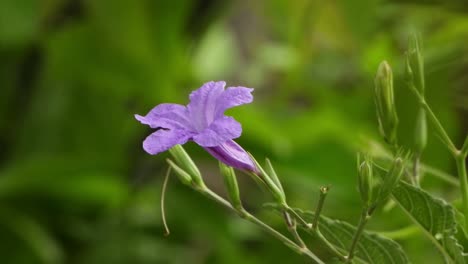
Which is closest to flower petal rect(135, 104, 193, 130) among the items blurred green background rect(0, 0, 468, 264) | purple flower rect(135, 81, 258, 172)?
purple flower rect(135, 81, 258, 172)

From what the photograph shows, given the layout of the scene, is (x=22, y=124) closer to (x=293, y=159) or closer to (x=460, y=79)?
(x=293, y=159)

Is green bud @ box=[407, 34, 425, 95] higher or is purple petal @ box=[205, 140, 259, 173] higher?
green bud @ box=[407, 34, 425, 95]

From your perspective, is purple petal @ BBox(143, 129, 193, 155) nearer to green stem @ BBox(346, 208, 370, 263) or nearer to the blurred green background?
green stem @ BBox(346, 208, 370, 263)

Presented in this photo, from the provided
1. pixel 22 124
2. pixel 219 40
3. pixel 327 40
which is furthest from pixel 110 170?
pixel 219 40

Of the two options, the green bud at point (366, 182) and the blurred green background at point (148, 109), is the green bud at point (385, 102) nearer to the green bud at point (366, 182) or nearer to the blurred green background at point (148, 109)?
the green bud at point (366, 182)

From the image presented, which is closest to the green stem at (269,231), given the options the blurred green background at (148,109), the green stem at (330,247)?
the green stem at (330,247)

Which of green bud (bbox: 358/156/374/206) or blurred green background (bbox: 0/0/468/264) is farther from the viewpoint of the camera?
blurred green background (bbox: 0/0/468/264)

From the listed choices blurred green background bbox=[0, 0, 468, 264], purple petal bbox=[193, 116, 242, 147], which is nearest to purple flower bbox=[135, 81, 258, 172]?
purple petal bbox=[193, 116, 242, 147]

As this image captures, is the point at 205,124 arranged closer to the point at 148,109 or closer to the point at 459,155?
the point at 459,155
